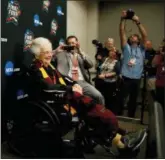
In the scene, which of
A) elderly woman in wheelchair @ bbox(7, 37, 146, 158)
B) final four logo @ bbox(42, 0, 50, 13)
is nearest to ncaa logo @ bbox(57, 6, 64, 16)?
final four logo @ bbox(42, 0, 50, 13)

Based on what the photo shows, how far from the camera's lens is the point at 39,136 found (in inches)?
85.2

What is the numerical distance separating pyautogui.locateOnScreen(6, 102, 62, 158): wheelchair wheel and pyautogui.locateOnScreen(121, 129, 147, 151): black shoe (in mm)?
513

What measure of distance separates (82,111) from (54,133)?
0.89ft

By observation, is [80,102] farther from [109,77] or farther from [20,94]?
[109,77]

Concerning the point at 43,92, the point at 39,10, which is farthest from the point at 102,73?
the point at 43,92

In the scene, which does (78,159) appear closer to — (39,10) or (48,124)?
(48,124)

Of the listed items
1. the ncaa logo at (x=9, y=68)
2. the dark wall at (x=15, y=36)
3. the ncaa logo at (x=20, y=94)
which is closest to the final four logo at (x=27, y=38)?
the dark wall at (x=15, y=36)

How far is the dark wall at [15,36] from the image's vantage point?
2.38 meters

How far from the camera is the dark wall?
2.38 meters

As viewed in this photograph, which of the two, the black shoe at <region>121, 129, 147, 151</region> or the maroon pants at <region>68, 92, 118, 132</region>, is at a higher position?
the maroon pants at <region>68, 92, 118, 132</region>

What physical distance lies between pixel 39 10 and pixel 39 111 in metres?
1.30

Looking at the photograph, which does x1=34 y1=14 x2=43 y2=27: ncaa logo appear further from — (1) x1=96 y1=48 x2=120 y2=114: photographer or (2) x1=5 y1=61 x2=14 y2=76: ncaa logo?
(1) x1=96 y1=48 x2=120 y2=114: photographer

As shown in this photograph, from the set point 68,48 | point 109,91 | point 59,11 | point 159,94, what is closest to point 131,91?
point 109,91

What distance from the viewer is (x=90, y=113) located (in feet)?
7.03
